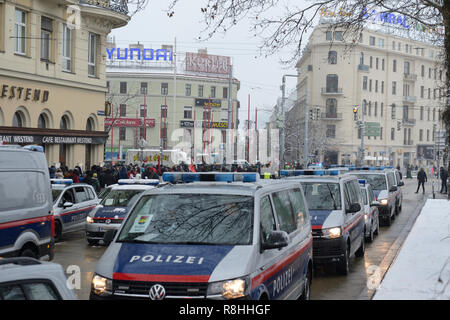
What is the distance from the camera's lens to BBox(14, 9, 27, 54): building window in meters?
23.9

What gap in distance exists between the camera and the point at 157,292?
5715 millimetres

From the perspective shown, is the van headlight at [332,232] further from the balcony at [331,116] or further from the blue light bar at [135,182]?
the balcony at [331,116]

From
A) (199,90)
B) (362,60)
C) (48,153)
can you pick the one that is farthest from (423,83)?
(48,153)

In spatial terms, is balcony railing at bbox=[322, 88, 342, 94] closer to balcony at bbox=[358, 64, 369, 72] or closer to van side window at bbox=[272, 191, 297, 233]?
balcony at bbox=[358, 64, 369, 72]

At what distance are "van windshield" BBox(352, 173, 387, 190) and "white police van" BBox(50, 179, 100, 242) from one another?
9883 millimetres

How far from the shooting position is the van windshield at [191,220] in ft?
21.6

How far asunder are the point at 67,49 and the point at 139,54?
5647 centimetres

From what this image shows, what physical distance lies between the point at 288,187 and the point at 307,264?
116 cm

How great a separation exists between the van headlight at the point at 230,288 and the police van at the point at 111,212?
9.46 meters

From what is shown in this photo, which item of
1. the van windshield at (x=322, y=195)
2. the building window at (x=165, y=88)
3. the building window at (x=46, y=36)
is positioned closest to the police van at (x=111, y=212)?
the van windshield at (x=322, y=195)

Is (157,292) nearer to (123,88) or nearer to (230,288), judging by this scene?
(230,288)

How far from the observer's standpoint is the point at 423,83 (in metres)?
96.5

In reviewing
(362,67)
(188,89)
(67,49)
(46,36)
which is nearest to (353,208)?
(46,36)

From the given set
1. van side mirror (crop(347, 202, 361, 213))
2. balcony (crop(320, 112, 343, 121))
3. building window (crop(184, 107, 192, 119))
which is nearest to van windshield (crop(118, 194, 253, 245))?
van side mirror (crop(347, 202, 361, 213))
